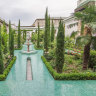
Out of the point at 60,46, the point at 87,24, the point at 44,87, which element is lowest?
the point at 44,87

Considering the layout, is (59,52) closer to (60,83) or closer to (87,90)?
(60,83)

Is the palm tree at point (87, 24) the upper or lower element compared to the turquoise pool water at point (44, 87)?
upper

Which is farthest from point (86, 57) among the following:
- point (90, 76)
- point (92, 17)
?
point (92, 17)

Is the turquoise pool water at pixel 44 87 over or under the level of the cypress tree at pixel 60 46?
under

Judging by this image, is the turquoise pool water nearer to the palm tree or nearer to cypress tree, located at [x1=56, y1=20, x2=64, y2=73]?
cypress tree, located at [x1=56, y1=20, x2=64, y2=73]

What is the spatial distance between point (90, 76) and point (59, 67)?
1852 mm

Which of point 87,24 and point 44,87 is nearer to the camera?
point 44,87

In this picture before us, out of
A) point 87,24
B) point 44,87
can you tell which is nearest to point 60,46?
point 87,24

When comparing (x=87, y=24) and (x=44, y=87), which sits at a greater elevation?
(x=87, y=24)

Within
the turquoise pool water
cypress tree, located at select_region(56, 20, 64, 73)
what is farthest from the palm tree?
the turquoise pool water

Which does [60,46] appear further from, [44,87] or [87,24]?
[44,87]

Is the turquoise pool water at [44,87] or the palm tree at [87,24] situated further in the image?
the palm tree at [87,24]

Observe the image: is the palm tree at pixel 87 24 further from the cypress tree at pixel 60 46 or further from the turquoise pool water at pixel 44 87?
the turquoise pool water at pixel 44 87

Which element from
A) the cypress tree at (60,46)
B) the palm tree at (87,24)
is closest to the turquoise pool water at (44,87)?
the cypress tree at (60,46)
